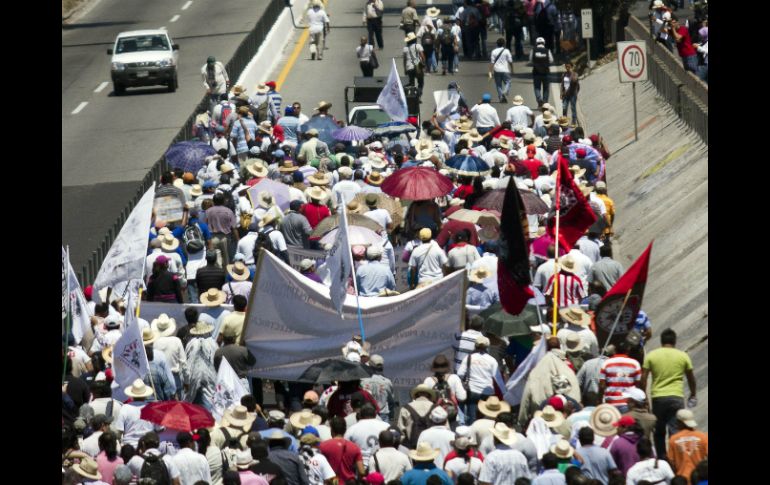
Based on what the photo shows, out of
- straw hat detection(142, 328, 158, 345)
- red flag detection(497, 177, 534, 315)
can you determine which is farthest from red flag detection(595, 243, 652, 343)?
straw hat detection(142, 328, 158, 345)

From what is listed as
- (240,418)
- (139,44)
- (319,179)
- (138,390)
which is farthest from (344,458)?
(139,44)

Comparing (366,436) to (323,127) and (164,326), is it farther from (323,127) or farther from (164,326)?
(323,127)

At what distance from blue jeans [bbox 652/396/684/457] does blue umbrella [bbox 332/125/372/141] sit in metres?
13.5

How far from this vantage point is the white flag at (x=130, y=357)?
55.3ft

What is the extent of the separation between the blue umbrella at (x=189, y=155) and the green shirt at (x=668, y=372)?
12.7m

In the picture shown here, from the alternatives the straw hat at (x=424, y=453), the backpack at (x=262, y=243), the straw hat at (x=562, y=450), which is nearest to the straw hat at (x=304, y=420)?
the straw hat at (x=424, y=453)

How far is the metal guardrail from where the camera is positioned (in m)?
30.6

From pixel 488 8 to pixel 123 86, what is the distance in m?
9.71

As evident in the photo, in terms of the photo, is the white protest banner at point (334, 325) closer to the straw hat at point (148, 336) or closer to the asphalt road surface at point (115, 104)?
the straw hat at point (148, 336)

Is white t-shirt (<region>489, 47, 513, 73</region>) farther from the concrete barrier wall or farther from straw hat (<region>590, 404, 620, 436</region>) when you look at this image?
straw hat (<region>590, 404, 620, 436</region>)

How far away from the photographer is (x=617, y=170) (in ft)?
109
